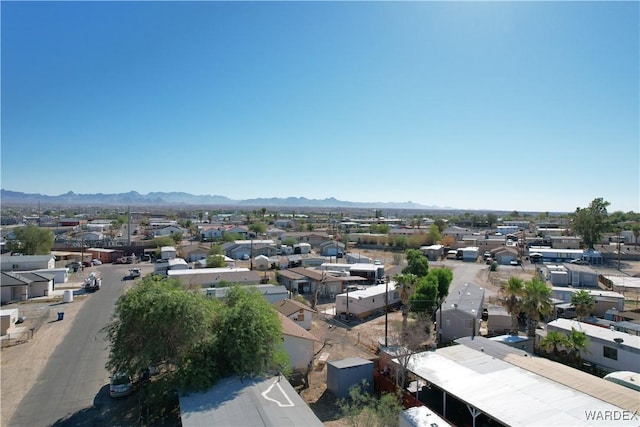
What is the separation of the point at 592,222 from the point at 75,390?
2694 inches

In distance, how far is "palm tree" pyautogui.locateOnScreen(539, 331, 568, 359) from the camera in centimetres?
1953

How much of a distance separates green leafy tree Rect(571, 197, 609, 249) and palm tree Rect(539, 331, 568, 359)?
4977 centimetres

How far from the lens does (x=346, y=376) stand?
55.8 feet

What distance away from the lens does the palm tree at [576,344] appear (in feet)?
62.4

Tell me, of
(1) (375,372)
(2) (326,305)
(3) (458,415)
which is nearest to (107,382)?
(1) (375,372)

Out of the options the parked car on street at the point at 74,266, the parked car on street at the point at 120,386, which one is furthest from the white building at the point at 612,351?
the parked car on street at the point at 74,266

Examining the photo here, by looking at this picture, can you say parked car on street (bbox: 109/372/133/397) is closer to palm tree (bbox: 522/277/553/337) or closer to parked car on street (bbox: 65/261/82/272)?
palm tree (bbox: 522/277/553/337)

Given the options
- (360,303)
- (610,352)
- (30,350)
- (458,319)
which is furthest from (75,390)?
(610,352)

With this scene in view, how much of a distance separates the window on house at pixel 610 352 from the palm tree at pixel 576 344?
89cm

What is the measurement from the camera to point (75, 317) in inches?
1096

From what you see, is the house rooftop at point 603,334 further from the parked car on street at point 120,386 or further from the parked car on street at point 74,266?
the parked car on street at point 74,266

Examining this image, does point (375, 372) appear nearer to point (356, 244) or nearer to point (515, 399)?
point (515, 399)

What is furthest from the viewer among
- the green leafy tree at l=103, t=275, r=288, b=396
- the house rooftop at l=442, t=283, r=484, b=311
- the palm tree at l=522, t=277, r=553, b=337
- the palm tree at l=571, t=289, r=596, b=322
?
the house rooftop at l=442, t=283, r=484, b=311

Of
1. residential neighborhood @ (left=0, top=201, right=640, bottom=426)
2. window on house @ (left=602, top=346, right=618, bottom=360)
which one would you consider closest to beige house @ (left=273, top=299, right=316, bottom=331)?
residential neighborhood @ (left=0, top=201, right=640, bottom=426)
